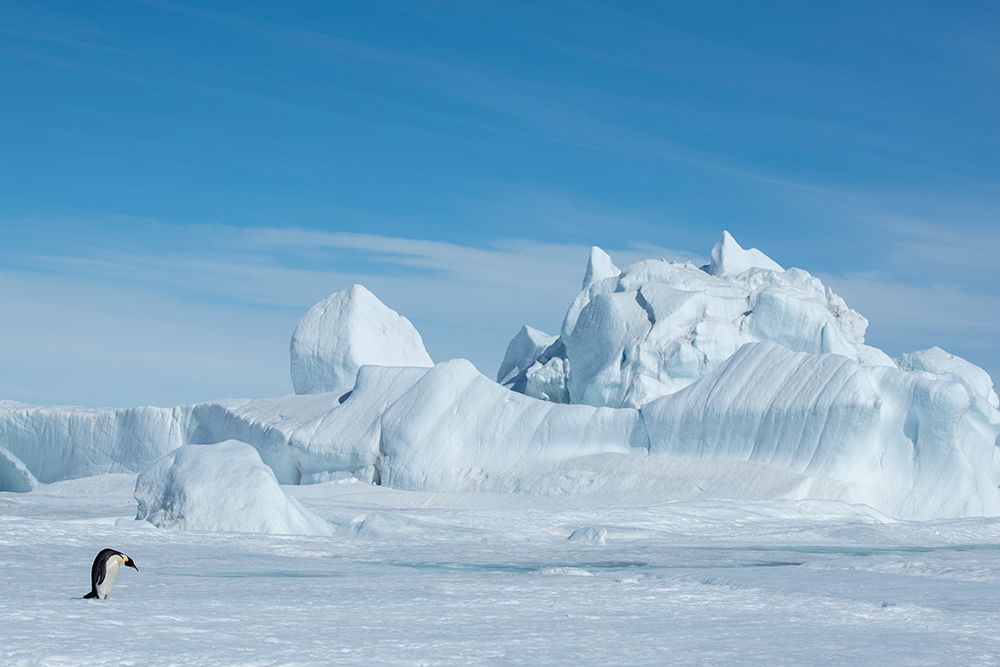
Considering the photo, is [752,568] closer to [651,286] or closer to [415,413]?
[415,413]

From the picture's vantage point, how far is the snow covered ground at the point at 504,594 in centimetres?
579

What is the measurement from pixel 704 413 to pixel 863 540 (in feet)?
20.8

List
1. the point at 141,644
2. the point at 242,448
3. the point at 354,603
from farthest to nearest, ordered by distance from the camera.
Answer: the point at 242,448, the point at 354,603, the point at 141,644

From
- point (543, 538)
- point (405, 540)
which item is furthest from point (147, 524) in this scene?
point (543, 538)

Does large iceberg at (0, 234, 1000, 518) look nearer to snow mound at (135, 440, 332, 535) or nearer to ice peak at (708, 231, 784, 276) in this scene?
ice peak at (708, 231, 784, 276)

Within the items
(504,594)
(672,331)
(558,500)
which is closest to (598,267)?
(672,331)

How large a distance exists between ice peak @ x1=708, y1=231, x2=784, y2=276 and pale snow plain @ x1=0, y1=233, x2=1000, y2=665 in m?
0.07

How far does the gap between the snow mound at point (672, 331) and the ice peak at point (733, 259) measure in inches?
80.2

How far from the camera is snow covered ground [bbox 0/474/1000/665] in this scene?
228 inches

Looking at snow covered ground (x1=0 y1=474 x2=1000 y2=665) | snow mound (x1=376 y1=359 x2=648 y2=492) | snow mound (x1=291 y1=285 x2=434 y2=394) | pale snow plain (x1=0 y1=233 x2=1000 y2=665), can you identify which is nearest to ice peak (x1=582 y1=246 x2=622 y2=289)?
pale snow plain (x1=0 y1=233 x2=1000 y2=665)

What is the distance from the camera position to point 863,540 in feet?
51.4

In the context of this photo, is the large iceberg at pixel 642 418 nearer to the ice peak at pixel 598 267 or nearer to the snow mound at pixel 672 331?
the snow mound at pixel 672 331

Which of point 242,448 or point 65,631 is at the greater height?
point 242,448

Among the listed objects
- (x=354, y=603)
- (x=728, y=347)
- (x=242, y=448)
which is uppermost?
(x=728, y=347)
